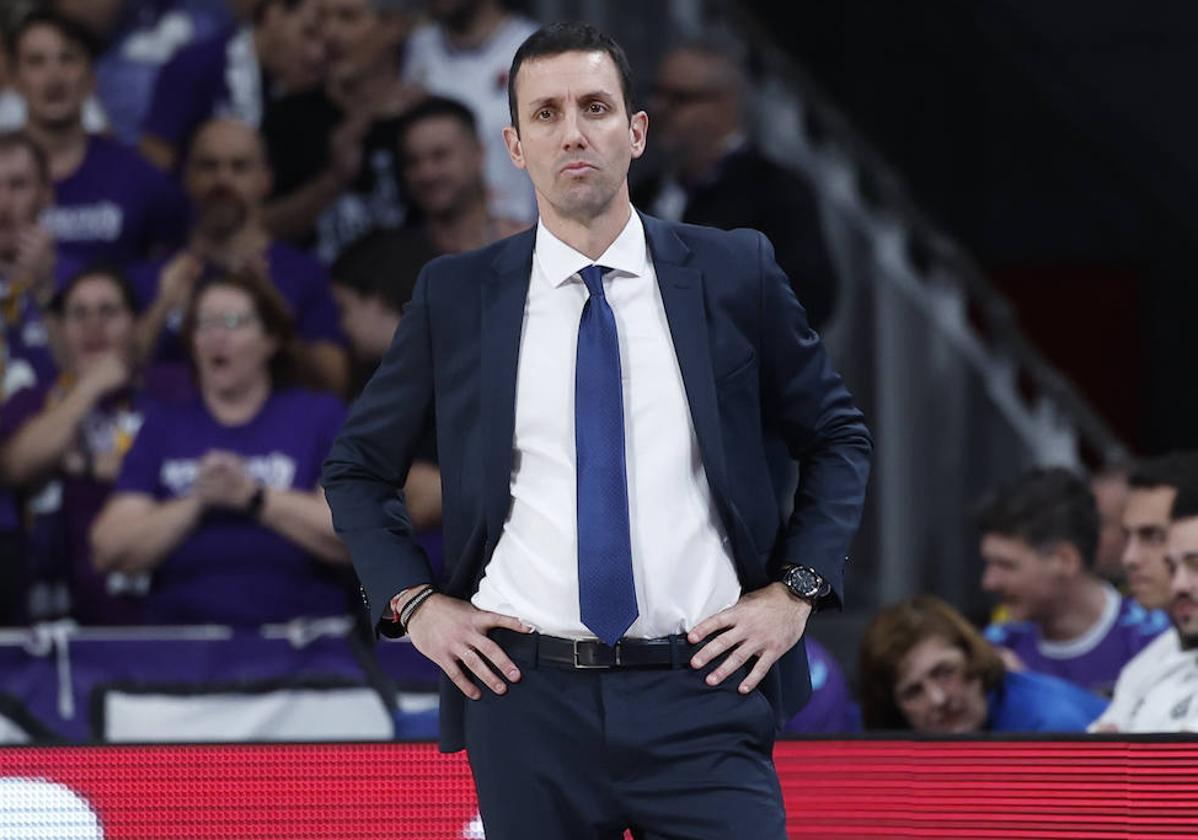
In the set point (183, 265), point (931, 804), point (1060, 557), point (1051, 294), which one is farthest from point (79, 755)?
point (1051, 294)

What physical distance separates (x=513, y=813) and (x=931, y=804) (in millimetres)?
1276

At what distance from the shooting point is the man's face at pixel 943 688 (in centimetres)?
517

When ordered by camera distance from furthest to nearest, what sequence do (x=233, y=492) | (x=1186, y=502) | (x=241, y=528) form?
(x=241, y=528) < (x=233, y=492) < (x=1186, y=502)

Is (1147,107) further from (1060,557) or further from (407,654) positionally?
(407,654)

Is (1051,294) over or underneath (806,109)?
underneath

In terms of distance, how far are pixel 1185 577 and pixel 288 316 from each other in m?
3.15

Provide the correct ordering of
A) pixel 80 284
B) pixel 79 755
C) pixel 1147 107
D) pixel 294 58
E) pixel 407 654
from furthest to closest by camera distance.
Result: pixel 1147 107
pixel 294 58
pixel 80 284
pixel 407 654
pixel 79 755

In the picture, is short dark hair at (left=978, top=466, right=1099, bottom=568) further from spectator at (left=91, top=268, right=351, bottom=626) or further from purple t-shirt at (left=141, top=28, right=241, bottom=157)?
purple t-shirt at (left=141, top=28, right=241, bottom=157)

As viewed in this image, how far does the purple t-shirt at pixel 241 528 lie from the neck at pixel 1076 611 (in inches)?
85.9

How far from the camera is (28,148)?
7457mm

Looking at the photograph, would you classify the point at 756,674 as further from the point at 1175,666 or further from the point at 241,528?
the point at 241,528

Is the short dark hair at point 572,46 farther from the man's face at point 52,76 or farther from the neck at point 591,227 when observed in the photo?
the man's face at point 52,76

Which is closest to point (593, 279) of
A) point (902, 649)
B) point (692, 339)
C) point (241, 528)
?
point (692, 339)

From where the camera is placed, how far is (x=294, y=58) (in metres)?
7.94
